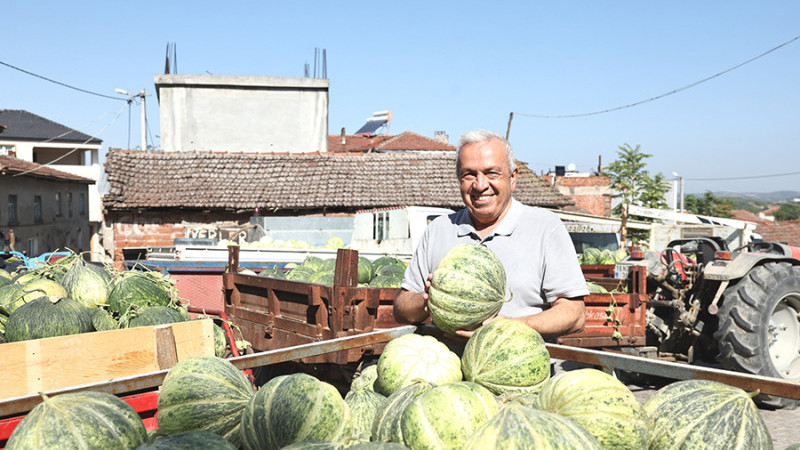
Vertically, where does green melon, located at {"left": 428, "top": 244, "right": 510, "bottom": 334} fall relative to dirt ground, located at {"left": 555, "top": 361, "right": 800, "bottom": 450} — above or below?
above

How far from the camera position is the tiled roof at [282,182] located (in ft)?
67.2

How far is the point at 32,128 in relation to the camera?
167 feet

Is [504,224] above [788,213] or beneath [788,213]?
above

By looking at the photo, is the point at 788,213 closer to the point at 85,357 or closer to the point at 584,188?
the point at 584,188

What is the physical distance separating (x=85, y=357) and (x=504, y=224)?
8.04 feet

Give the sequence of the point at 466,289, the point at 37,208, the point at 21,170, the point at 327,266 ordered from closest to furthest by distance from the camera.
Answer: the point at 466,289 → the point at 327,266 → the point at 21,170 → the point at 37,208

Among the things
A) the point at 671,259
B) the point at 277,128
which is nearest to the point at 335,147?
the point at 277,128

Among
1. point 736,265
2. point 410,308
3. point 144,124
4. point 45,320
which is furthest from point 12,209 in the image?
point 410,308

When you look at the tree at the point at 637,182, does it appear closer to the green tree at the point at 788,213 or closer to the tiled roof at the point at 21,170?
the tiled roof at the point at 21,170

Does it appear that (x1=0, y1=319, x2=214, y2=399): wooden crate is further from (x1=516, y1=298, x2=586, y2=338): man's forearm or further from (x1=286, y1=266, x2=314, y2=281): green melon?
(x1=286, y1=266, x2=314, y2=281): green melon

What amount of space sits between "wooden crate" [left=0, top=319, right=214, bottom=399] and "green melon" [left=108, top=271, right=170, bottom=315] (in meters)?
0.93

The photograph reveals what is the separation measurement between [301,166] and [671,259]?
674 inches

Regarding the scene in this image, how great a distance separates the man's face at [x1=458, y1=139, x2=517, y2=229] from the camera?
3.39 meters

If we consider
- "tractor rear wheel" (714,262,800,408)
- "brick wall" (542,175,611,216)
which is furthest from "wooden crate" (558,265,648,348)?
"brick wall" (542,175,611,216)
